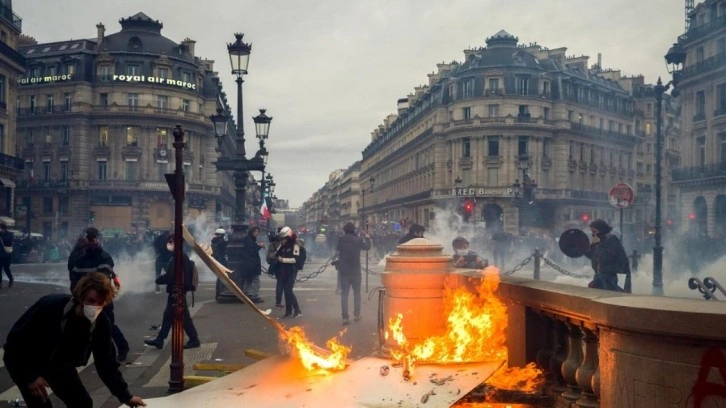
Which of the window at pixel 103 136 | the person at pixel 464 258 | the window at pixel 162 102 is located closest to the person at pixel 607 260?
the person at pixel 464 258

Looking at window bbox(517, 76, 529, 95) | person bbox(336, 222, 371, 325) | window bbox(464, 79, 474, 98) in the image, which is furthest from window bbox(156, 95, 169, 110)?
person bbox(336, 222, 371, 325)

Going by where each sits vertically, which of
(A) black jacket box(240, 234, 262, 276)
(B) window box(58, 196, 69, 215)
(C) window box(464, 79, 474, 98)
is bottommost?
(A) black jacket box(240, 234, 262, 276)

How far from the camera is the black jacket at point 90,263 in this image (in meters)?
8.33

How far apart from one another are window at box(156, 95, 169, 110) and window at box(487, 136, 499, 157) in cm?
3084

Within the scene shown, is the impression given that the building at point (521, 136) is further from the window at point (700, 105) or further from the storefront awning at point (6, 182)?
the storefront awning at point (6, 182)

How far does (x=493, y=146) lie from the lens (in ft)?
195

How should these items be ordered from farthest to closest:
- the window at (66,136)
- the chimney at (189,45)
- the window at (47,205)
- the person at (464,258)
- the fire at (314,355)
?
the chimney at (189,45) < the window at (47,205) < the window at (66,136) < the person at (464,258) < the fire at (314,355)

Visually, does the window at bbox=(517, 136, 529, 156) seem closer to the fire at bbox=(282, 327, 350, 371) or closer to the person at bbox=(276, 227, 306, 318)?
the person at bbox=(276, 227, 306, 318)

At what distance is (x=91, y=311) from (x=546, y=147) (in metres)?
60.3

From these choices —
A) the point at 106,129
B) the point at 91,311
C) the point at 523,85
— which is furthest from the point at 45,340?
the point at 106,129

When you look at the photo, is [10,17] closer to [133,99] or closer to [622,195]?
[133,99]

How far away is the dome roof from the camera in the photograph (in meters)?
62.0

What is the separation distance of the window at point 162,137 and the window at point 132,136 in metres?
1.90

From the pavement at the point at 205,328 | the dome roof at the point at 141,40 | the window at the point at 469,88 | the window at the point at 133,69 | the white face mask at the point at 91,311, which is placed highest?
the dome roof at the point at 141,40
